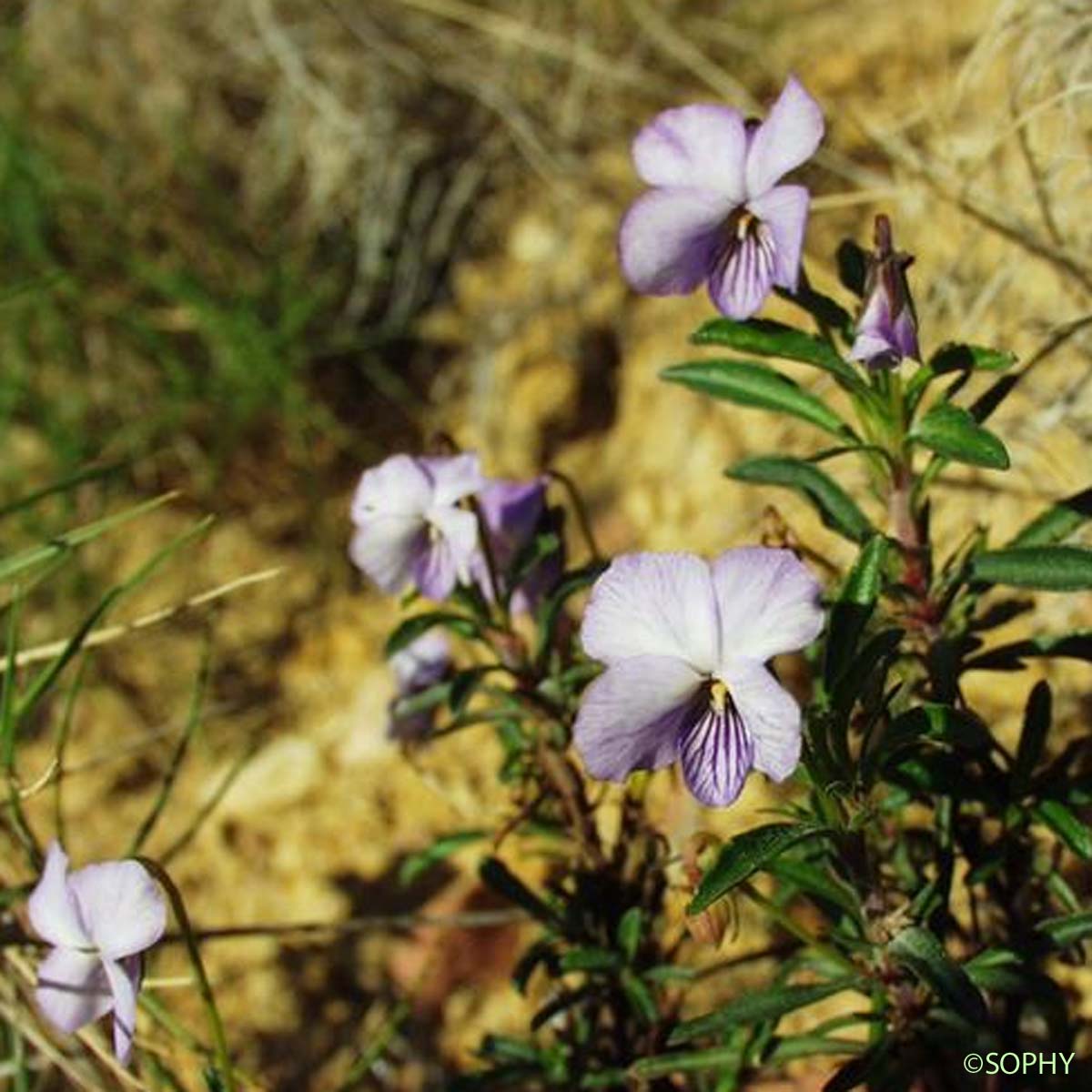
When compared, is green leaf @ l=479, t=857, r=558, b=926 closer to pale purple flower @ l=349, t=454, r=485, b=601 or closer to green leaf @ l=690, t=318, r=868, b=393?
pale purple flower @ l=349, t=454, r=485, b=601

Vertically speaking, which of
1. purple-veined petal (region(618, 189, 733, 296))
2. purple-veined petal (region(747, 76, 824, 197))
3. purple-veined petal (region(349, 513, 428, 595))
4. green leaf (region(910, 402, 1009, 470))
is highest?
purple-veined petal (region(747, 76, 824, 197))

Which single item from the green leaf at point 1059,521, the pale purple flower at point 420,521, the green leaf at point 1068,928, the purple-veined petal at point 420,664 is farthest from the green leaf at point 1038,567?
the purple-veined petal at point 420,664

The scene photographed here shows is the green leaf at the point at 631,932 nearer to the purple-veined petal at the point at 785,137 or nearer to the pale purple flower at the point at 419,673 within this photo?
the pale purple flower at the point at 419,673

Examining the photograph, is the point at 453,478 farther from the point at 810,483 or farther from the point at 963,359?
the point at 963,359

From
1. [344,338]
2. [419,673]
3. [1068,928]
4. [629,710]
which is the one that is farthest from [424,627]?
[344,338]

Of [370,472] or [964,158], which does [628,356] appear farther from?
[370,472]

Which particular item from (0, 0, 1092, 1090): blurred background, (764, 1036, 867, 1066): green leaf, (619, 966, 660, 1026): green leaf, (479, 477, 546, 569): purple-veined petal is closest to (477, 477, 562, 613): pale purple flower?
(479, 477, 546, 569): purple-veined petal
